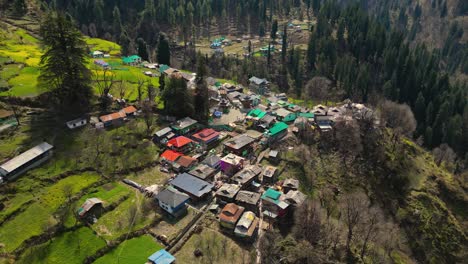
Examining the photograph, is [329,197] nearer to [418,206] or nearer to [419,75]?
[418,206]

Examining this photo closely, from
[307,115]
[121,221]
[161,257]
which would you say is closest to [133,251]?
[161,257]

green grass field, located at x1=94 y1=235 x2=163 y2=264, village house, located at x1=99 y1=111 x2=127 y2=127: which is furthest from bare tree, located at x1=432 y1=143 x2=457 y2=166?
village house, located at x1=99 y1=111 x2=127 y2=127

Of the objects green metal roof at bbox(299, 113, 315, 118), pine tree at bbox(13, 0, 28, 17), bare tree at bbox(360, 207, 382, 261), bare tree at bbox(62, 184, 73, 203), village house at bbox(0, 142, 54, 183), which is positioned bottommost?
bare tree at bbox(360, 207, 382, 261)

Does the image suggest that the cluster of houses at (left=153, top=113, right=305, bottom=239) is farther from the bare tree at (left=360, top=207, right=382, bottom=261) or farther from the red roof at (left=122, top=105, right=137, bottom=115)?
the bare tree at (left=360, top=207, right=382, bottom=261)

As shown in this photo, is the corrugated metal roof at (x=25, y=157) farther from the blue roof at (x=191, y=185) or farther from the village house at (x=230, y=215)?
the village house at (x=230, y=215)

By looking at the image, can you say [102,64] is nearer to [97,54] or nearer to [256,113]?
[97,54]

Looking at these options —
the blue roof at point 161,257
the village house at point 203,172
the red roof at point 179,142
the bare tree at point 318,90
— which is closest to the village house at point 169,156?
the red roof at point 179,142
